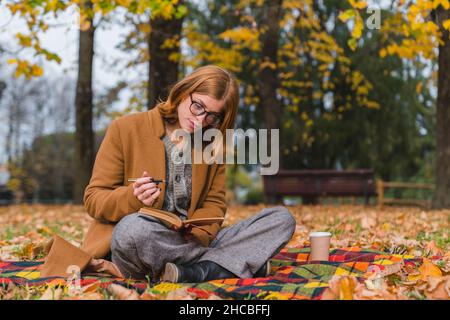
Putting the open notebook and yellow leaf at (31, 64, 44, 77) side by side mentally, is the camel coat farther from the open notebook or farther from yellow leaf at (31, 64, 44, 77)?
yellow leaf at (31, 64, 44, 77)

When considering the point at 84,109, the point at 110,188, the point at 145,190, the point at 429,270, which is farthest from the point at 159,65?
the point at 429,270

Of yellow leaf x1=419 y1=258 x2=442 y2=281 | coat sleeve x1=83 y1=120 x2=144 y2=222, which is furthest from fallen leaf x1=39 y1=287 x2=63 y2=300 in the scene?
yellow leaf x1=419 y1=258 x2=442 y2=281

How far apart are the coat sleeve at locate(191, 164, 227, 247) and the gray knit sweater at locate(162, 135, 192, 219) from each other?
9cm

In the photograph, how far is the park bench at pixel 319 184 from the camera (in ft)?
33.2

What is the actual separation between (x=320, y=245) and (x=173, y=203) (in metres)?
0.83

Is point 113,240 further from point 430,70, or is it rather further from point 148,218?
point 430,70

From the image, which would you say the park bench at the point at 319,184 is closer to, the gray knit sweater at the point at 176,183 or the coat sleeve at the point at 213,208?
the coat sleeve at the point at 213,208

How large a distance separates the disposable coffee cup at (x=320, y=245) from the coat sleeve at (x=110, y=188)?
1.01 metres

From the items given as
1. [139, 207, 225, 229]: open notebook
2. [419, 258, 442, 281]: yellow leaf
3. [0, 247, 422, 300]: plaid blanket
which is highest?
[139, 207, 225, 229]: open notebook

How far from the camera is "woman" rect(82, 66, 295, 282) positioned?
2.58m

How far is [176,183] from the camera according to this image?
288cm

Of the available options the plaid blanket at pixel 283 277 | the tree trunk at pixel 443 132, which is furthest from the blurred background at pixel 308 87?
the plaid blanket at pixel 283 277

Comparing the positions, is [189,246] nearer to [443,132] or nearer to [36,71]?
[36,71]

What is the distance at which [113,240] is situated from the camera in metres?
2.62
